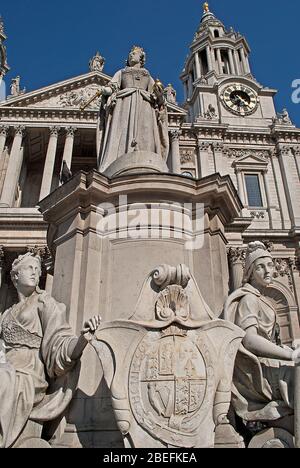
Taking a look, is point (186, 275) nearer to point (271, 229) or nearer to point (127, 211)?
point (127, 211)

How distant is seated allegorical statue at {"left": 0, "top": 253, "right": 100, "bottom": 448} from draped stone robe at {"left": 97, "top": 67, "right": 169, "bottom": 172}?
3.05 m

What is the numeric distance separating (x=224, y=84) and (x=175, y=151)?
10527 mm

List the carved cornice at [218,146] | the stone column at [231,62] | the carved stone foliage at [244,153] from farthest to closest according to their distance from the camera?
the stone column at [231,62], the carved stone foliage at [244,153], the carved cornice at [218,146]

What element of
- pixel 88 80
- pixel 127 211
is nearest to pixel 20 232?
pixel 88 80

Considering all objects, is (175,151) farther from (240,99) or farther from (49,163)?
(240,99)

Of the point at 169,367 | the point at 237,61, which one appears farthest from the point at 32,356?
the point at 237,61

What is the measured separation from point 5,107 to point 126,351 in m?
26.8

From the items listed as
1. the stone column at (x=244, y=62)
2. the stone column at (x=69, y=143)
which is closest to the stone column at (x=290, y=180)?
the stone column at (x=244, y=62)

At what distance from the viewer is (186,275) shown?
3297 mm

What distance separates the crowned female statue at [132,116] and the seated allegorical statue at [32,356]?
3.03 m

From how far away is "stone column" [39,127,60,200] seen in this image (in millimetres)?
23614

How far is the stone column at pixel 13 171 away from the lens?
23328 mm

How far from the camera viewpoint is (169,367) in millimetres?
2967

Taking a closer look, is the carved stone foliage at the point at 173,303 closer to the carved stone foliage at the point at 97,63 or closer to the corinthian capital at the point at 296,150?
the corinthian capital at the point at 296,150
